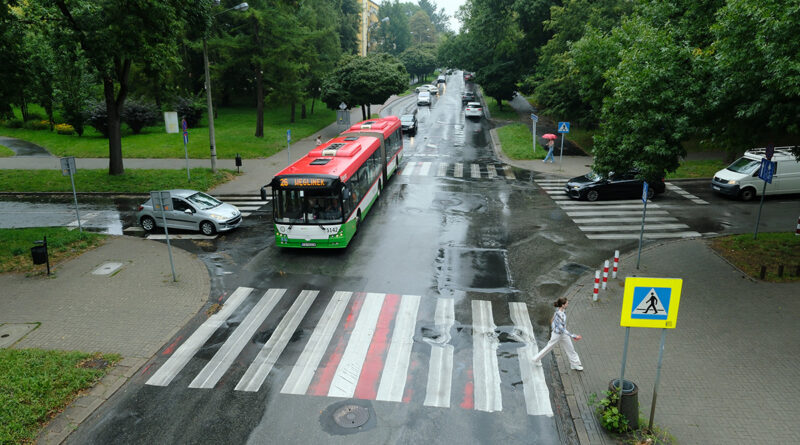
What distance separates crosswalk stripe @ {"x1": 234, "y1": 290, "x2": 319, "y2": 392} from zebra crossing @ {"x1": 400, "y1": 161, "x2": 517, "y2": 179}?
16.6m

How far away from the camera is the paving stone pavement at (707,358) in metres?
8.28

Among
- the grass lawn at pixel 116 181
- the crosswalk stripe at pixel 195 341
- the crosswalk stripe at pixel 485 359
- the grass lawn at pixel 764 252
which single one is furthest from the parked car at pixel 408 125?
the crosswalk stripe at pixel 485 359

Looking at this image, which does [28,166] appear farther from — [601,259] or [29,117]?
[601,259]

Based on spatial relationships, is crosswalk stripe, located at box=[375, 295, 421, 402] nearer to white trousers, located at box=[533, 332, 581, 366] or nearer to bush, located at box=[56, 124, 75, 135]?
white trousers, located at box=[533, 332, 581, 366]

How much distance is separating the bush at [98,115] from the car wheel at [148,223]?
2544 cm

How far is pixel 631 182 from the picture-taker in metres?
22.9

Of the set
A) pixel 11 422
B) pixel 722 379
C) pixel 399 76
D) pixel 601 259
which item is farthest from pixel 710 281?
pixel 399 76

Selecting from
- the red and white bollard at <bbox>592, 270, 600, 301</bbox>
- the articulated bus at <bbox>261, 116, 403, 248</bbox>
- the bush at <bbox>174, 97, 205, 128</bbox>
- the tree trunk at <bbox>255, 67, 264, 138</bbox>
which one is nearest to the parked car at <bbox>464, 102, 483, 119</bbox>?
the tree trunk at <bbox>255, 67, 264, 138</bbox>

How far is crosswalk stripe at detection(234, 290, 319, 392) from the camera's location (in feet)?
32.0

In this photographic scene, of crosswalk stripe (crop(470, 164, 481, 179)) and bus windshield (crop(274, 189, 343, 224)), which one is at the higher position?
bus windshield (crop(274, 189, 343, 224))

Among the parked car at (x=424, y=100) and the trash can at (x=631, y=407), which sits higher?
the parked car at (x=424, y=100)

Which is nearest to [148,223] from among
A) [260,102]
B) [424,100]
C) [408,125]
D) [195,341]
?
[195,341]

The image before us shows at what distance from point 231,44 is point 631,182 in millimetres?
28201

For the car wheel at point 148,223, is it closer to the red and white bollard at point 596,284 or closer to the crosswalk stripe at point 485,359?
the crosswalk stripe at point 485,359
